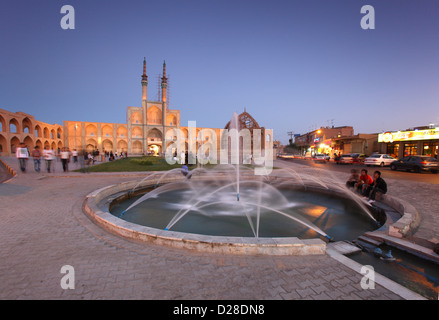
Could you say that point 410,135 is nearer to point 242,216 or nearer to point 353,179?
point 353,179

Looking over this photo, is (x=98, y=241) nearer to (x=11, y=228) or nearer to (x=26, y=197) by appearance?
(x=11, y=228)

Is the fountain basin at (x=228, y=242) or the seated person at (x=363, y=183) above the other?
the seated person at (x=363, y=183)

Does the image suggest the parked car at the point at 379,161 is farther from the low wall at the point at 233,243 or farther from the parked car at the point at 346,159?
the low wall at the point at 233,243

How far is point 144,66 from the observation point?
5369 centimetres

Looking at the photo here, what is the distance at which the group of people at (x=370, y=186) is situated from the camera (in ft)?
20.6

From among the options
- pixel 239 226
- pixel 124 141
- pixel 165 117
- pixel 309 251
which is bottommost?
pixel 239 226

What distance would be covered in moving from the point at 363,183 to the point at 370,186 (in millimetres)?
465

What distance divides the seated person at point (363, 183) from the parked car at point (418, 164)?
45.0ft

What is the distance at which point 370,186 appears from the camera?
6.71m

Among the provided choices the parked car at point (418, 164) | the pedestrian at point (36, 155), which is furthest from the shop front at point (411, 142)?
the pedestrian at point (36, 155)

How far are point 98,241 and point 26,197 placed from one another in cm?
527

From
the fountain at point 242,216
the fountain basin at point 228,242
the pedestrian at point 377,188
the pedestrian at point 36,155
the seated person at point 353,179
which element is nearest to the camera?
the fountain basin at point 228,242

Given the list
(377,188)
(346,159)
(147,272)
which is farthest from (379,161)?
(147,272)
